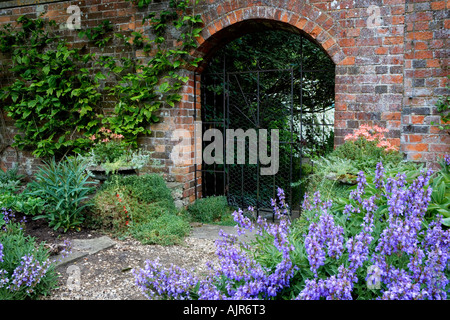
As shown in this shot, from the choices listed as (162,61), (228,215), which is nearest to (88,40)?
(162,61)

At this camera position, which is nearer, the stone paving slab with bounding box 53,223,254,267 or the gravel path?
the gravel path

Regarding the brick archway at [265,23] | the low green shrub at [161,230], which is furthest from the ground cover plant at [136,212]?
the brick archway at [265,23]

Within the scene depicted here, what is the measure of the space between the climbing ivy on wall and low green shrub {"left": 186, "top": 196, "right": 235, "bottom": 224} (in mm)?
1233

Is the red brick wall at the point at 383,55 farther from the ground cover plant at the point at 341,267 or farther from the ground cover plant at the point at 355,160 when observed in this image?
the ground cover plant at the point at 341,267

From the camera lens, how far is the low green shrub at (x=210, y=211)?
203 inches

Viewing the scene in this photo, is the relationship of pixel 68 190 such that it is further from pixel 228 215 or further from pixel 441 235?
pixel 441 235

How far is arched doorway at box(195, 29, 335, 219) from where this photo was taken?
18.3ft

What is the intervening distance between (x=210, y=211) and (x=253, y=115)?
5.04ft

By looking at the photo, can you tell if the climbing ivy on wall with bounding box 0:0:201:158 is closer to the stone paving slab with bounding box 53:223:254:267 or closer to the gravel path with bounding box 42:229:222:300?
the stone paving slab with bounding box 53:223:254:267

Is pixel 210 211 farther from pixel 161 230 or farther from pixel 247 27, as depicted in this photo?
pixel 247 27

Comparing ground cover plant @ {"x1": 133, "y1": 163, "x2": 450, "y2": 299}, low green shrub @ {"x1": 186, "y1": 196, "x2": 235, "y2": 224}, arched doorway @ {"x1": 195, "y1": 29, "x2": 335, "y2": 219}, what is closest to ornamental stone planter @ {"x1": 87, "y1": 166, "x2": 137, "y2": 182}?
low green shrub @ {"x1": 186, "y1": 196, "x2": 235, "y2": 224}

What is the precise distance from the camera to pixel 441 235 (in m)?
1.74

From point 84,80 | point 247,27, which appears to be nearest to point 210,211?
point 247,27

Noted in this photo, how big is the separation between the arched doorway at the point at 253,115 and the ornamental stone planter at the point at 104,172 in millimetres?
1150
